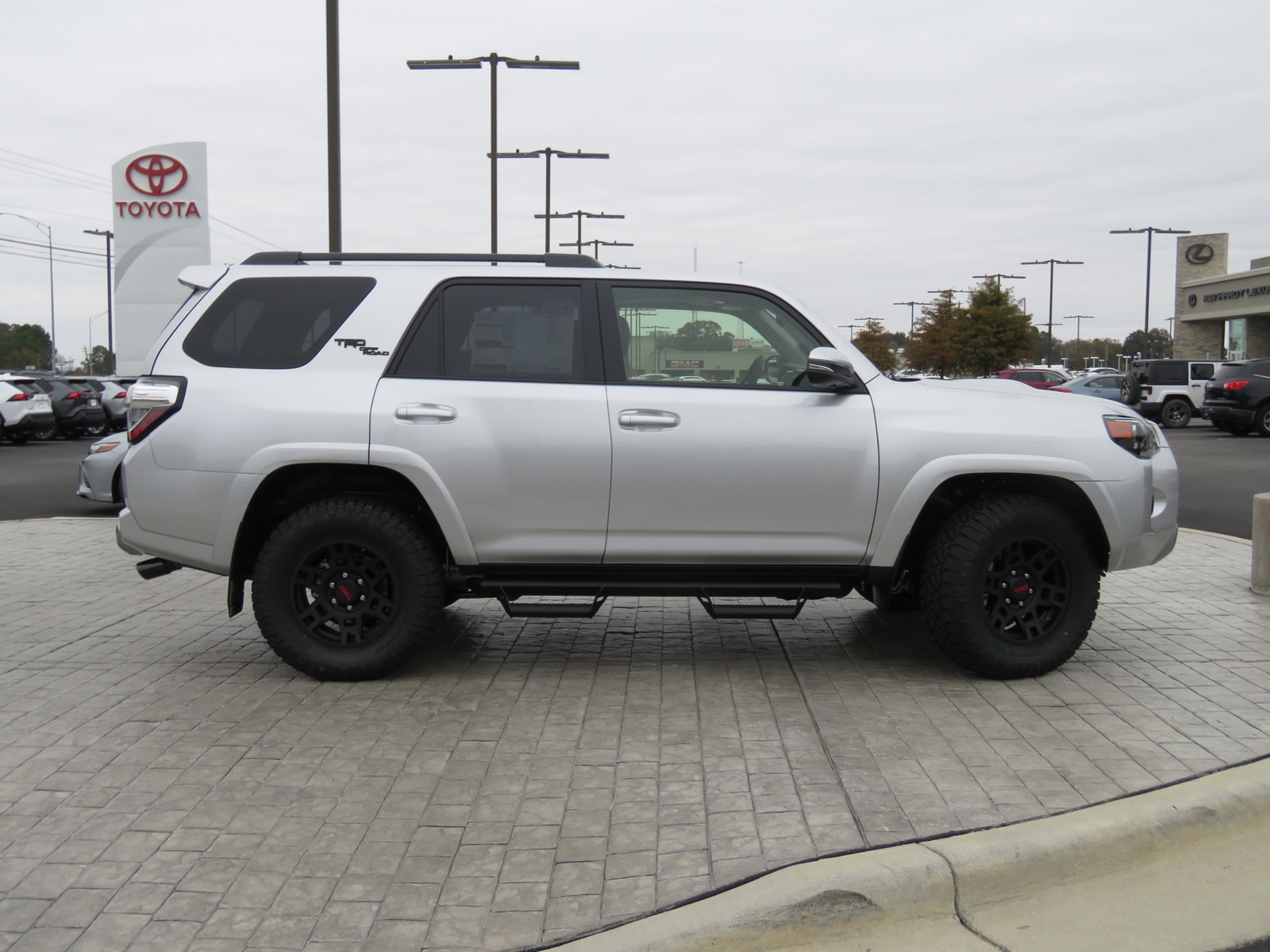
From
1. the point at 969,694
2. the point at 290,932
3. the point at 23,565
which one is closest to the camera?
the point at 290,932

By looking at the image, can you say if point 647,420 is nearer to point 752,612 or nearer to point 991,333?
point 752,612

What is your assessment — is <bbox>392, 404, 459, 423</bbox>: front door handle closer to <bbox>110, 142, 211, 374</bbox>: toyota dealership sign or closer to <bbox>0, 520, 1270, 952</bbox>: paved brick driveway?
<bbox>0, 520, 1270, 952</bbox>: paved brick driveway

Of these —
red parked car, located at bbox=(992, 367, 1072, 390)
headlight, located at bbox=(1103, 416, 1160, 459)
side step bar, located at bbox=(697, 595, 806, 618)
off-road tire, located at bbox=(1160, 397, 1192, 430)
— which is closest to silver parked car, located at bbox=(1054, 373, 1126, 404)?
red parked car, located at bbox=(992, 367, 1072, 390)

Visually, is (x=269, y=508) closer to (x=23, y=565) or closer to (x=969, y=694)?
(x=969, y=694)

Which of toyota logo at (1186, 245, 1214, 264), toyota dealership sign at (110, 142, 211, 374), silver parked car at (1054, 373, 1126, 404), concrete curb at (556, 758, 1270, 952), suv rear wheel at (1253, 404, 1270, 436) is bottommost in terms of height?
concrete curb at (556, 758, 1270, 952)

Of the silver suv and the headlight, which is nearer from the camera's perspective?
the silver suv

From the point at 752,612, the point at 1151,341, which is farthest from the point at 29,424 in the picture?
the point at 1151,341

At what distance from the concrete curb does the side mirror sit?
7.26ft

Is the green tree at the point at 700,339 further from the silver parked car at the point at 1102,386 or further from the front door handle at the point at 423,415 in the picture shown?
the silver parked car at the point at 1102,386

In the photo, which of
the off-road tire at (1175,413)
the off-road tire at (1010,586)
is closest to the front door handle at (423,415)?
the off-road tire at (1010,586)

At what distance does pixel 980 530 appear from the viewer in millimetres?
5402

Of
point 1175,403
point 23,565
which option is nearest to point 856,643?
point 23,565

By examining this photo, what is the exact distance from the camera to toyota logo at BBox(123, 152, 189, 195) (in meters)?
24.0

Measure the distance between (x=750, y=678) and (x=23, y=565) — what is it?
6.25 meters
